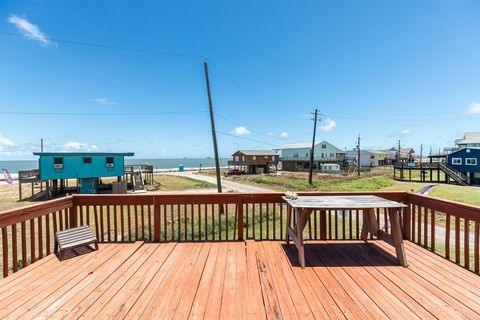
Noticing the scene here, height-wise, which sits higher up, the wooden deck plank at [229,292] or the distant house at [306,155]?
the distant house at [306,155]

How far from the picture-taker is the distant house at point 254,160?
44.2m

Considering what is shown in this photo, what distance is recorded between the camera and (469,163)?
90.9 feet

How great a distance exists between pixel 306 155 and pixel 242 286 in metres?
46.1

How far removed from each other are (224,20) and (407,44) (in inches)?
334

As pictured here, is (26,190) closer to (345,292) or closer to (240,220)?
(240,220)

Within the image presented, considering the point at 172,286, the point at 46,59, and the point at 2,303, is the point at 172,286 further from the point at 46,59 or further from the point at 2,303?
the point at 46,59

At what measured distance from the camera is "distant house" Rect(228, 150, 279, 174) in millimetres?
44172

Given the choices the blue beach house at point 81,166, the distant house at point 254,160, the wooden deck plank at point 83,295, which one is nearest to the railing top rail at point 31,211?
the wooden deck plank at point 83,295

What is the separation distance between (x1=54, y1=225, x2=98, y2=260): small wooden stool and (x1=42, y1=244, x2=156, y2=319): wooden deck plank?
841 mm

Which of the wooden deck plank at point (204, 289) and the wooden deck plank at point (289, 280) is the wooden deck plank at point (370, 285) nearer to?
the wooden deck plank at point (289, 280)

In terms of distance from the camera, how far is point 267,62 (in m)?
16.0

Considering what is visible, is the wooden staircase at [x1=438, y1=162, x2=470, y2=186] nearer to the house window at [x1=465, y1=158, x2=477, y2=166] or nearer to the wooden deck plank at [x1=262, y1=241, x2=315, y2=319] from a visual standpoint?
the house window at [x1=465, y1=158, x2=477, y2=166]

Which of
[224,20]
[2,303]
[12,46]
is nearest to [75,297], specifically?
[2,303]

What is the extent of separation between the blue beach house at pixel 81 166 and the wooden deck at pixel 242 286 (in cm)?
2020
